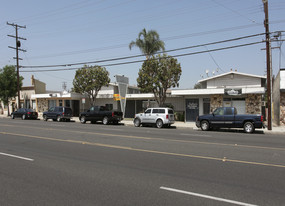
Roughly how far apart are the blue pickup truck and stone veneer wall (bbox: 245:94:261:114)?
6.86 metres

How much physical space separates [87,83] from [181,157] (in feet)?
88.8

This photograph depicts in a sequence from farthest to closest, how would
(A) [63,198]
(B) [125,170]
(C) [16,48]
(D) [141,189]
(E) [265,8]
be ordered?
(C) [16,48] → (E) [265,8] → (B) [125,170] → (D) [141,189] → (A) [63,198]

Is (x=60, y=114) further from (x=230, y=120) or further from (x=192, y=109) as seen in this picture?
(x=230, y=120)

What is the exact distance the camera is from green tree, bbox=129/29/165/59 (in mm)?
34500

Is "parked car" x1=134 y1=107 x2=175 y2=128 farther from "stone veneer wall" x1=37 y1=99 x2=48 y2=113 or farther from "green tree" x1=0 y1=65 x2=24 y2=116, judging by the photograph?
"green tree" x1=0 y1=65 x2=24 y2=116

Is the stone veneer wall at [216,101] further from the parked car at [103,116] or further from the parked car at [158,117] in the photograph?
the parked car at [103,116]

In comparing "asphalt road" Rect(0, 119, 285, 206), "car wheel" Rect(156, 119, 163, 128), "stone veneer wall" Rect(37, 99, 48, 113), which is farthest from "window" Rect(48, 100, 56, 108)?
"asphalt road" Rect(0, 119, 285, 206)

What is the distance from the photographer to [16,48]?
3725 cm

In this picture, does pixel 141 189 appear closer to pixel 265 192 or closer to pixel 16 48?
pixel 265 192

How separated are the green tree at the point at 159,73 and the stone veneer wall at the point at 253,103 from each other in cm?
759

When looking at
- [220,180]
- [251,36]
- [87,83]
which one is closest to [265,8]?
[251,36]

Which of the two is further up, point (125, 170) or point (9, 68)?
point (9, 68)

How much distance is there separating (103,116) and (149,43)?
14230mm

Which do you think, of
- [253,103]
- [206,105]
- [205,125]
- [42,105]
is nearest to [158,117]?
Answer: [205,125]
